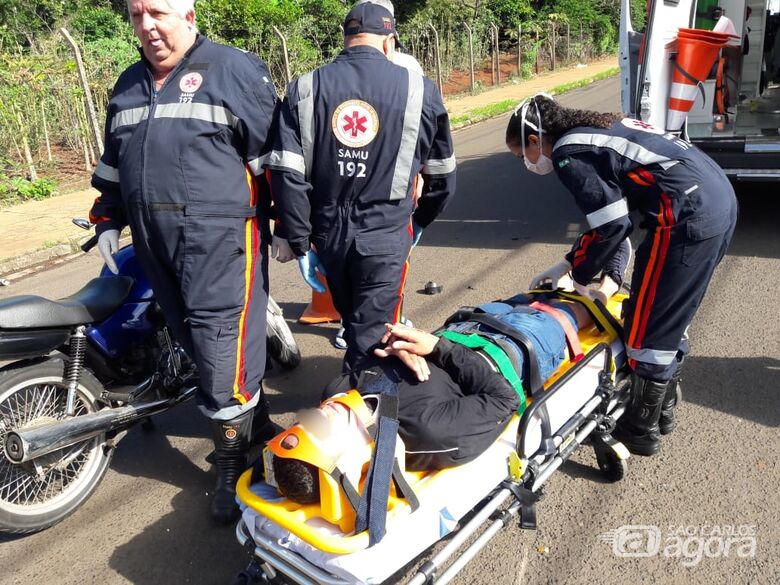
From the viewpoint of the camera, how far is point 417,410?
2490mm

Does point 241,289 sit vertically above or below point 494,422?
above

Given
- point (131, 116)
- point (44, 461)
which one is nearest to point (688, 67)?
point (131, 116)

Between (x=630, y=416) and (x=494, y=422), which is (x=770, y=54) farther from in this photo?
(x=494, y=422)

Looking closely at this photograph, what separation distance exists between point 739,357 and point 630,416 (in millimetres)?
1356

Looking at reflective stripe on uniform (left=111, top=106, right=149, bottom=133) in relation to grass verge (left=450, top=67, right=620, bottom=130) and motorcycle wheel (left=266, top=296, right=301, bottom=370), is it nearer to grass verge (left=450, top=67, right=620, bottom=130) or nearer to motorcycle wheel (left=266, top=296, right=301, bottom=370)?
motorcycle wheel (left=266, top=296, right=301, bottom=370)

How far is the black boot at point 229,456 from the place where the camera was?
3.08 meters

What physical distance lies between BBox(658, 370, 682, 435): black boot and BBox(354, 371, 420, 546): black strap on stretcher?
1.61m

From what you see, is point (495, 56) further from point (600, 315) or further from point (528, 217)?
point (600, 315)

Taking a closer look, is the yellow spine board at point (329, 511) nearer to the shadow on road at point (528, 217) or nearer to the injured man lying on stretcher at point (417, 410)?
the injured man lying on stretcher at point (417, 410)

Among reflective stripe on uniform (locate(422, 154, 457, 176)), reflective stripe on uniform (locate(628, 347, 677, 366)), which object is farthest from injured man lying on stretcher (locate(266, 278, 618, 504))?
reflective stripe on uniform (locate(422, 154, 457, 176))

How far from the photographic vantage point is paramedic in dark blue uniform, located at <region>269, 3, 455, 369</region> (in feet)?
9.63

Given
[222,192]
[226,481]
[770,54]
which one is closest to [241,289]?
[222,192]

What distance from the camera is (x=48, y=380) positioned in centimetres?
303

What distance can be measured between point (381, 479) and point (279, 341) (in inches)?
87.3
